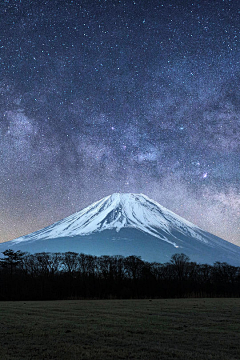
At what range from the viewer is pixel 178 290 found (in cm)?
5847

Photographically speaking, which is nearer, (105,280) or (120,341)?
(120,341)

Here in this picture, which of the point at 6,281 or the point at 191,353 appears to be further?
the point at 6,281

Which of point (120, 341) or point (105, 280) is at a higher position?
point (120, 341)

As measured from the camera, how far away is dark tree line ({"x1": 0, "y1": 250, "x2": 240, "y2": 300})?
172 feet

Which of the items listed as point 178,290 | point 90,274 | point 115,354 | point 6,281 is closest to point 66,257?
point 90,274

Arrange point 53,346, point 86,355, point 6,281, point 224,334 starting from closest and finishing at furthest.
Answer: point 86,355 < point 53,346 < point 224,334 < point 6,281

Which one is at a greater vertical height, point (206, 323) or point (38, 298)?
point (206, 323)

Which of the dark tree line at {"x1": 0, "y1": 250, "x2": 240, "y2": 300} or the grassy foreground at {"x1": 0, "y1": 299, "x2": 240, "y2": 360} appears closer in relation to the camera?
the grassy foreground at {"x1": 0, "y1": 299, "x2": 240, "y2": 360}

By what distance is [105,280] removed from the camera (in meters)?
61.2

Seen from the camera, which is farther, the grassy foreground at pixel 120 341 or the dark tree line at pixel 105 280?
the dark tree line at pixel 105 280

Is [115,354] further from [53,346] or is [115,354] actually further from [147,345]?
[53,346]

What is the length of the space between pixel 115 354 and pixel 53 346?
2.14 m

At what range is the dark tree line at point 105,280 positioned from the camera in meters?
52.5

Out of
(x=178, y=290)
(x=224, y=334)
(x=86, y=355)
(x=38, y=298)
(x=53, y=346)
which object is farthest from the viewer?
(x=178, y=290)
